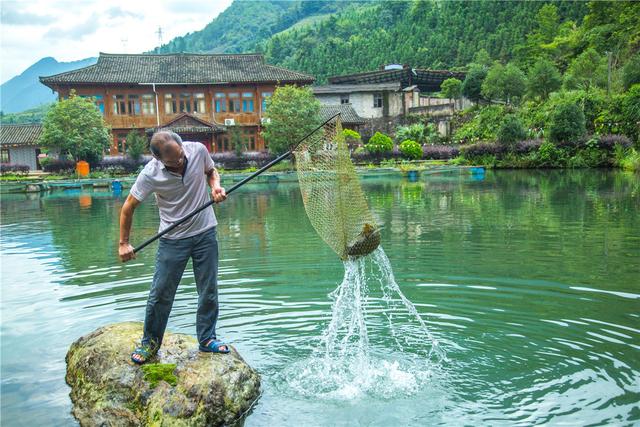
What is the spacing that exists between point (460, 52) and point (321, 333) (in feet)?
219

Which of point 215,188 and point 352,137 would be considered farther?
point 352,137

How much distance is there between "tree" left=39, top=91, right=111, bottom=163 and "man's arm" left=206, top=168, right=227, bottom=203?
34.3 metres

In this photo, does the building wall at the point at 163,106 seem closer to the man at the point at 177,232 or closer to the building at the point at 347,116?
the building at the point at 347,116

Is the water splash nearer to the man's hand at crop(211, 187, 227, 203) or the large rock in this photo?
the large rock

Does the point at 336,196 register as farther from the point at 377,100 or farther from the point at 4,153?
the point at 377,100

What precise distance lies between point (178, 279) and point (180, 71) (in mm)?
43136

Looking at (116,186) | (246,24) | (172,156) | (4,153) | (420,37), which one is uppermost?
(246,24)

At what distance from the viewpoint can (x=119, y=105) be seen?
43938 millimetres

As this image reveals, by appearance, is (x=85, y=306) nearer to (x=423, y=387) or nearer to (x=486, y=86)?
(x=423, y=387)

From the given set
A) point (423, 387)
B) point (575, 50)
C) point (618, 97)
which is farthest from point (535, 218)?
point (575, 50)

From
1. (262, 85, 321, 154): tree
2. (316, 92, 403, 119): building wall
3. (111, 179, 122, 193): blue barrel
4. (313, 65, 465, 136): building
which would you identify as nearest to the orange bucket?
(111, 179, 122, 193): blue barrel

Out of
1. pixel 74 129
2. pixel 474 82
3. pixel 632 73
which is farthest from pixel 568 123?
pixel 74 129

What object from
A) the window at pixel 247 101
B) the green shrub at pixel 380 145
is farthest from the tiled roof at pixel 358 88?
the green shrub at pixel 380 145

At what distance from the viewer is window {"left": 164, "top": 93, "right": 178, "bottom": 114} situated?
147ft
